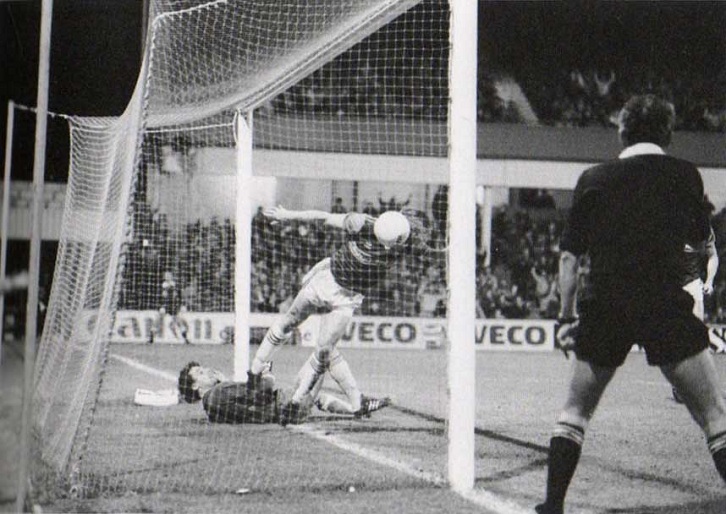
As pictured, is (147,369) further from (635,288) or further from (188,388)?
(635,288)

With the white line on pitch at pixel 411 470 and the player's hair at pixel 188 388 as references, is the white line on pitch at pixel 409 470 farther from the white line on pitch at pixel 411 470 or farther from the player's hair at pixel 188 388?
the player's hair at pixel 188 388

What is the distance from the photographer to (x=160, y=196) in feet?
67.8

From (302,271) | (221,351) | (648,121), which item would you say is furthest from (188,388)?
(302,271)

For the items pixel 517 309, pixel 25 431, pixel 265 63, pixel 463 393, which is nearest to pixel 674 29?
pixel 517 309

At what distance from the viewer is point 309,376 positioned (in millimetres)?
7527

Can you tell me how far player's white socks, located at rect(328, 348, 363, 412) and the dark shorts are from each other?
364cm

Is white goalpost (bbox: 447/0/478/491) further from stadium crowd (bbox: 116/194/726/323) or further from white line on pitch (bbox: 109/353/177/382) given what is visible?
stadium crowd (bbox: 116/194/726/323)

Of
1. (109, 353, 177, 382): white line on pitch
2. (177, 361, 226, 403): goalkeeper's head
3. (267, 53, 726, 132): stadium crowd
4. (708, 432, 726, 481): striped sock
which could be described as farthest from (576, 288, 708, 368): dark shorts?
(267, 53, 726, 132): stadium crowd

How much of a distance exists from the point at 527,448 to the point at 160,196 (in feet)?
50.5

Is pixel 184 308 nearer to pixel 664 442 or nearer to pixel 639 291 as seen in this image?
pixel 664 442

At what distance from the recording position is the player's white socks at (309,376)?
7435mm

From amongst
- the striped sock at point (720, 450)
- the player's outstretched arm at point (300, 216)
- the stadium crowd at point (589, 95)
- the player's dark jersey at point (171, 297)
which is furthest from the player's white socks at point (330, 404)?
the stadium crowd at point (589, 95)

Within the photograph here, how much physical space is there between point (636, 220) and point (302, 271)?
682 inches

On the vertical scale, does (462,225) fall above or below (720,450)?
above
